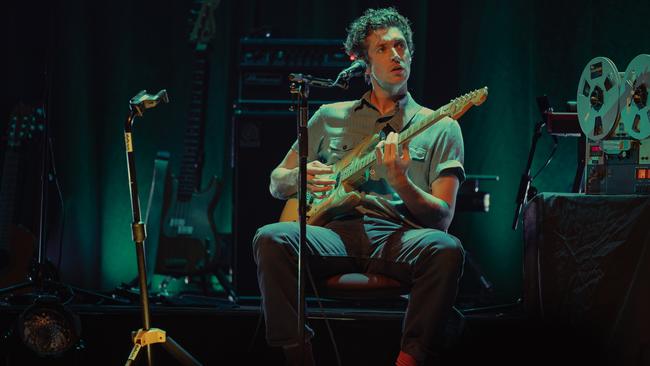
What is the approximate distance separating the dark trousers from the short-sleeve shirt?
0.08 metres

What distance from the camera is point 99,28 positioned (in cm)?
557

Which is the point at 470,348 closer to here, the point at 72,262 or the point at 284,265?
the point at 284,265

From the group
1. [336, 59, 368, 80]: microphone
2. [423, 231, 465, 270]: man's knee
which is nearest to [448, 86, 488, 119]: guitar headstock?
[336, 59, 368, 80]: microphone

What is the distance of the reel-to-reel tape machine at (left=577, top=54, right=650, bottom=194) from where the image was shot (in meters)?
2.87

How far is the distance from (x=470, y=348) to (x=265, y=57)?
2.03m

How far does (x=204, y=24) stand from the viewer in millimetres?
5320

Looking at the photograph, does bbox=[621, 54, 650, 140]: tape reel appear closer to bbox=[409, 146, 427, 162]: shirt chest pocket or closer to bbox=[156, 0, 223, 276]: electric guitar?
bbox=[409, 146, 427, 162]: shirt chest pocket

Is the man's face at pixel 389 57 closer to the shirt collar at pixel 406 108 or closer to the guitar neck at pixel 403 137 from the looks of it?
the shirt collar at pixel 406 108

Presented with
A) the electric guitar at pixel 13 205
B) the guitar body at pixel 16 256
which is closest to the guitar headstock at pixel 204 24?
the electric guitar at pixel 13 205

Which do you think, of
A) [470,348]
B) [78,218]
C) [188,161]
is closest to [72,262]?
[78,218]

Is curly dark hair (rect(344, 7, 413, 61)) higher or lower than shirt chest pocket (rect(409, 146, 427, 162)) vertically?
higher

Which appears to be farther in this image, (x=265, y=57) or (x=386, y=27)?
(x=265, y=57)

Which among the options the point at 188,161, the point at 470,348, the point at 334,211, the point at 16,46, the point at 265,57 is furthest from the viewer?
the point at 16,46

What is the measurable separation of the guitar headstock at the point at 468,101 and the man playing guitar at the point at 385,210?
9.1 inches
